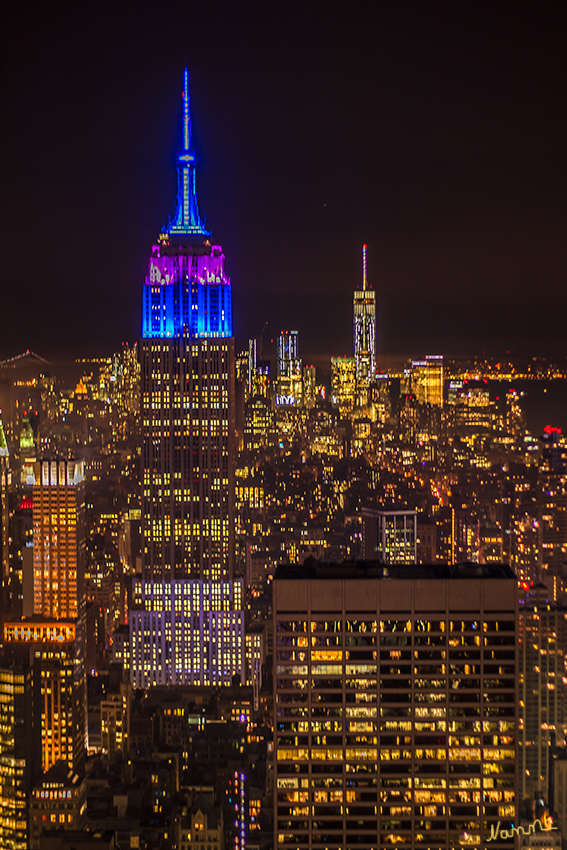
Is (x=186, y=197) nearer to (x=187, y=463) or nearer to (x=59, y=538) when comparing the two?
(x=59, y=538)

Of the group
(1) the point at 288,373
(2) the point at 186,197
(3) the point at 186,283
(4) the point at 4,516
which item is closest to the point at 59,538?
(4) the point at 4,516

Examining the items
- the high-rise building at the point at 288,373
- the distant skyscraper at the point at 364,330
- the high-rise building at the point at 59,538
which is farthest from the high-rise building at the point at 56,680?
the distant skyscraper at the point at 364,330

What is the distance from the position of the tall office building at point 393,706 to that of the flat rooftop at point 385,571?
1.5 inches

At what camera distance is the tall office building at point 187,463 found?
13.8m

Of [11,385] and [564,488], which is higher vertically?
[11,385]

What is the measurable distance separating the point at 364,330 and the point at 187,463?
5597 mm

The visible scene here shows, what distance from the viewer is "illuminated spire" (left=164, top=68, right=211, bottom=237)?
8.27 meters

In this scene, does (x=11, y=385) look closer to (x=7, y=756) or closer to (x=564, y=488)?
(x=7, y=756)

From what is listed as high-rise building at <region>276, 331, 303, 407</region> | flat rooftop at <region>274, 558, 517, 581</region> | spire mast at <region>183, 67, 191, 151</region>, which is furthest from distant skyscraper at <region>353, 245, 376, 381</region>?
flat rooftop at <region>274, 558, 517, 581</region>

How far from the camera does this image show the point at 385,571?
17.5 feet

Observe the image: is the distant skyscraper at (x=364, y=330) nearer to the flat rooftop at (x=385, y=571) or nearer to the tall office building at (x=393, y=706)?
the flat rooftop at (x=385, y=571)

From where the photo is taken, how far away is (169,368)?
1434 centimetres

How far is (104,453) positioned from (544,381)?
19.6 ft

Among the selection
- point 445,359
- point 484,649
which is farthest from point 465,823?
point 445,359
